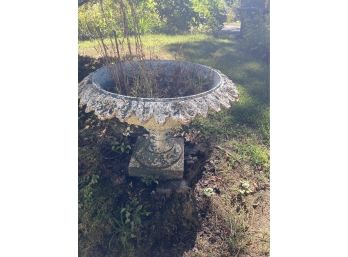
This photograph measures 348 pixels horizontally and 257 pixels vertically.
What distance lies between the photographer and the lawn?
6.91ft

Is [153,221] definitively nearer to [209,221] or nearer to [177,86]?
[209,221]

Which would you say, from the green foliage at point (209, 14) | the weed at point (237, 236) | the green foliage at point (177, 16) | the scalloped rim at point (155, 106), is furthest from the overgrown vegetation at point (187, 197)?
the green foliage at point (209, 14)

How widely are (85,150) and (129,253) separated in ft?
3.46

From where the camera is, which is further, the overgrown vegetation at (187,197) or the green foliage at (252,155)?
the green foliage at (252,155)

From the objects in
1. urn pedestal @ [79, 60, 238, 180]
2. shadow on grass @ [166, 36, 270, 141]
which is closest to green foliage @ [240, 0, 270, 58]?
shadow on grass @ [166, 36, 270, 141]

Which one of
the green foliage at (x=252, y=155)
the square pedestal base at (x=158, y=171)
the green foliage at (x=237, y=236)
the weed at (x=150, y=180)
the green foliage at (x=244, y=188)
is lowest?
the green foliage at (x=237, y=236)

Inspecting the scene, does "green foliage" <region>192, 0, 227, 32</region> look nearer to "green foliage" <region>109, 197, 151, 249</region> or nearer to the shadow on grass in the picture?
the shadow on grass

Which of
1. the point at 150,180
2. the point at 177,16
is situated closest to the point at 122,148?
the point at 150,180

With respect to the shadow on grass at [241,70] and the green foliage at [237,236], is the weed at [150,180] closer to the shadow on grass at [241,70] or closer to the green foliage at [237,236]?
the green foliage at [237,236]

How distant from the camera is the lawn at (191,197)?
2.11 meters

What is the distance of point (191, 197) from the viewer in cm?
237

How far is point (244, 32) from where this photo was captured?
197 inches

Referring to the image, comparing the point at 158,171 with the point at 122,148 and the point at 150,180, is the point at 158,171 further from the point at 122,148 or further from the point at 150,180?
the point at 122,148

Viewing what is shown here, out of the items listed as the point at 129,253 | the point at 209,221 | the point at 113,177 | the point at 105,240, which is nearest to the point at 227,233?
the point at 209,221
